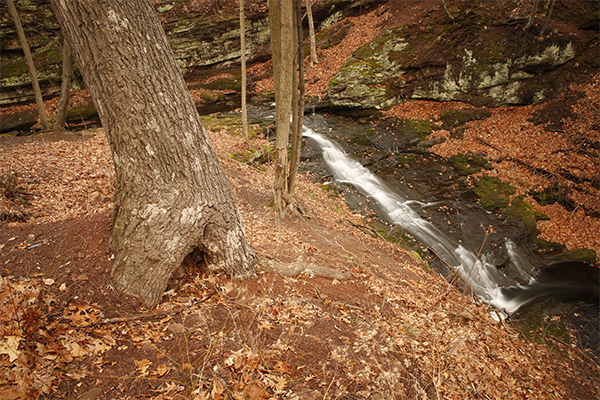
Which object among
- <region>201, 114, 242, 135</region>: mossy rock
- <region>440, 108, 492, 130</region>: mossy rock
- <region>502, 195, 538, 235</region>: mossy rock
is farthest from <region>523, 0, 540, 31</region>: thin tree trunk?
<region>201, 114, 242, 135</region>: mossy rock

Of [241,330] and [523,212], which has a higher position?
[241,330]

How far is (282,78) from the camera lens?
20.6 ft

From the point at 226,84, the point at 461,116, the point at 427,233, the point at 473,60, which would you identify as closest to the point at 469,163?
the point at 461,116

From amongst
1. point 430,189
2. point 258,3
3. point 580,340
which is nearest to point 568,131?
point 430,189

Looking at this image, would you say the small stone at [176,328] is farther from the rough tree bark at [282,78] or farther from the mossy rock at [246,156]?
the mossy rock at [246,156]

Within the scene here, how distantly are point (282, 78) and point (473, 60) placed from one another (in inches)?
477

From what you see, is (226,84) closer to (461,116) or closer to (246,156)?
(246,156)

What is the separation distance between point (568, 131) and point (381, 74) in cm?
840

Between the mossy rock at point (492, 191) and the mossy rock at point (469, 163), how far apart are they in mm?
520

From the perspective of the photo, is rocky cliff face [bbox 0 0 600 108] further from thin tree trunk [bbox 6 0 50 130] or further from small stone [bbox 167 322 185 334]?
small stone [bbox 167 322 185 334]

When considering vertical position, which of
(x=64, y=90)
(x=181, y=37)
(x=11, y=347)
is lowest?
(x=11, y=347)

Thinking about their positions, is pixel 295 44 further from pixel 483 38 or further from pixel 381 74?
pixel 483 38

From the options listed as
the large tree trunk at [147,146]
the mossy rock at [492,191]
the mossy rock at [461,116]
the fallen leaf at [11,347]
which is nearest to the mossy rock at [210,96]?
the mossy rock at [461,116]

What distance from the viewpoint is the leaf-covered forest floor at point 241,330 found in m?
2.25
